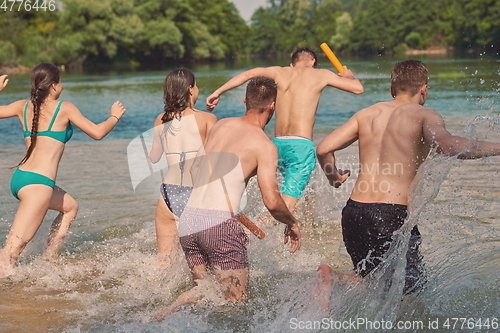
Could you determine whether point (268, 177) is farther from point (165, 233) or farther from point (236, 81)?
point (236, 81)

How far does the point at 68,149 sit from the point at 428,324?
9.35m

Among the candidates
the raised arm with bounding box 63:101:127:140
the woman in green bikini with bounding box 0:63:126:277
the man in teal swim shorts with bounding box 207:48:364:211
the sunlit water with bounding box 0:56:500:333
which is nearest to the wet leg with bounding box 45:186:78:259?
the sunlit water with bounding box 0:56:500:333

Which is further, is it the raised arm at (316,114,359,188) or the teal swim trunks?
the teal swim trunks

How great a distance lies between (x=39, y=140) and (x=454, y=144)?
320 cm

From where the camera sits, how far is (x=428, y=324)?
13.4 feet

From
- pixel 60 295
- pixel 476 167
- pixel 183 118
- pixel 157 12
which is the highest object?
pixel 157 12

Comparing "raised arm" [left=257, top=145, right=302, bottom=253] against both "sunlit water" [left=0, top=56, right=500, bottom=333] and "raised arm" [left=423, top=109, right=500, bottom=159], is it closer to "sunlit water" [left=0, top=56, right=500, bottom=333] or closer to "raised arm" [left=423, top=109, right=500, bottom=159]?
"sunlit water" [left=0, top=56, right=500, bottom=333]

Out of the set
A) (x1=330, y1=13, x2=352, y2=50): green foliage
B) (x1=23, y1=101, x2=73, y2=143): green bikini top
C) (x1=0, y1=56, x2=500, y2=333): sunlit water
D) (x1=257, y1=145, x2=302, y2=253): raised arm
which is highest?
(x1=330, y1=13, x2=352, y2=50): green foliage

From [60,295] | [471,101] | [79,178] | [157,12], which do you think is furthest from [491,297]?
[157,12]

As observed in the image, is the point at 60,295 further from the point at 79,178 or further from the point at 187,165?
the point at 79,178

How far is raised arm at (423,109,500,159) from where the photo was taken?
3482mm

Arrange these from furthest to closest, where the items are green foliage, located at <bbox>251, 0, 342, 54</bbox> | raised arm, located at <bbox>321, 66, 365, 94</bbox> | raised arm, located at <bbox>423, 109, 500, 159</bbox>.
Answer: green foliage, located at <bbox>251, 0, 342, 54</bbox>, raised arm, located at <bbox>321, 66, 365, 94</bbox>, raised arm, located at <bbox>423, 109, 500, 159</bbox>

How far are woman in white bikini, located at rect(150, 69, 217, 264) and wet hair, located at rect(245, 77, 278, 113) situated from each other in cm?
65

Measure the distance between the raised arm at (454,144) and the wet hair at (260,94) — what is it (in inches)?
39.3
